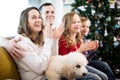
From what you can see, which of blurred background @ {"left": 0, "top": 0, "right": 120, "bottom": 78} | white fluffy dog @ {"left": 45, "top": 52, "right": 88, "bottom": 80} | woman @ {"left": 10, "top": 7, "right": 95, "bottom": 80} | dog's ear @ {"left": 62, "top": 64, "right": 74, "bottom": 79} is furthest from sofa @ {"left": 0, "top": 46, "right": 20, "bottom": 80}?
→ blurred background @ {"left": 0, "top": 0, "right": 120, "bottom": 78}

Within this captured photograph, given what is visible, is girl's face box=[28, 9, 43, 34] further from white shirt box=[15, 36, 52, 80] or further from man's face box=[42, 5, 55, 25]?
man's face box=[42, 5, 55, 25]

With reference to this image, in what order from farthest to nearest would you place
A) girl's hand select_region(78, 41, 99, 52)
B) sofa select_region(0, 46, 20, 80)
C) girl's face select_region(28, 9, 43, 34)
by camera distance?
girl's hand select_region(78, 41, 99, 52) → girl's face select_region(28, 9, 43, 34) → sofa select_region(0, 46, 20, 80)

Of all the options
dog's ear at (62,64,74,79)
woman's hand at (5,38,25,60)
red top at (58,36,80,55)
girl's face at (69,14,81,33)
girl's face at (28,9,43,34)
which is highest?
girl's face at (28,9,43,34)

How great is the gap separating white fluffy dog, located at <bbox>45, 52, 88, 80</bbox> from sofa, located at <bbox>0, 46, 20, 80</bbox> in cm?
27

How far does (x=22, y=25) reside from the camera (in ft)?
6.91

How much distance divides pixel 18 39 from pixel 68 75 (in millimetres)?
505

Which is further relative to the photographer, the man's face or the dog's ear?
the man's face

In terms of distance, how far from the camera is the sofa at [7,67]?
1880 millimetres

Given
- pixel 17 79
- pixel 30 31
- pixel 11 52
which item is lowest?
pixel 17 79

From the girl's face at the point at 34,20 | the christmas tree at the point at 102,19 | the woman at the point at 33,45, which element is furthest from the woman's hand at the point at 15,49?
the christmas tree at the point at 102,19

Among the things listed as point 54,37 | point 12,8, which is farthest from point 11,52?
point 12,8

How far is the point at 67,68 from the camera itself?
1.89 meters

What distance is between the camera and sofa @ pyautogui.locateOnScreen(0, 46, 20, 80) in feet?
6.17

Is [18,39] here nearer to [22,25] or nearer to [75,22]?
[22,25]
